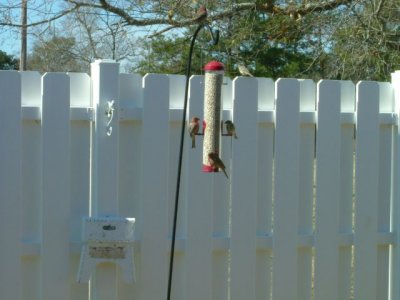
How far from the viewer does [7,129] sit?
3.79 metres

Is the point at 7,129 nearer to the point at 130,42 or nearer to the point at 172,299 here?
the point at 172,299

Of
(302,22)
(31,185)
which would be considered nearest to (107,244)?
(31,185)

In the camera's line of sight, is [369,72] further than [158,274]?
Yes

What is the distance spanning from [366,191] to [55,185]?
1.94 metres

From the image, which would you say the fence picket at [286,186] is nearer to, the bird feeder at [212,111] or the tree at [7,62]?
the bird feeder at [212,111]

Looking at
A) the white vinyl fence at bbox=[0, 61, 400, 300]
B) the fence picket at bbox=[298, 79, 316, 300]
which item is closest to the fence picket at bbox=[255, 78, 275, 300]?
the white vinyl fence at bbox=[0, 61, 400, 300]

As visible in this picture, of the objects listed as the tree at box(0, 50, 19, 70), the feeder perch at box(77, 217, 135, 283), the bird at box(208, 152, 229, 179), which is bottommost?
the feeder perch at box(77, 217, 135, 283)

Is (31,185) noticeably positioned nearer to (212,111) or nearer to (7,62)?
(212,111)

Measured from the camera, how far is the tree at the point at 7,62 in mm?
29859

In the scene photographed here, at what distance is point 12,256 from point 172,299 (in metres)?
0.94

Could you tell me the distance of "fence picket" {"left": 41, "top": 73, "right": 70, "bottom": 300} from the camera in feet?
12.6

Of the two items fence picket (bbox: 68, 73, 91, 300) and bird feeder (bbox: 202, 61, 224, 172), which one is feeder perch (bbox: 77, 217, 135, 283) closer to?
fence picket (bbox: 68, 73, 91, 300)

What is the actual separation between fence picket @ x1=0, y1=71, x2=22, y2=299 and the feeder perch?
36cm

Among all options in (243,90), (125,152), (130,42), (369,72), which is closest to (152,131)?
(125,152)
